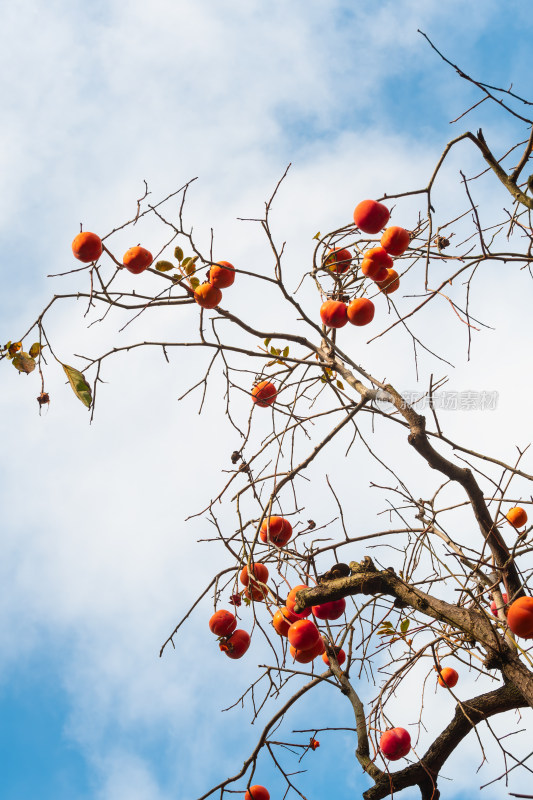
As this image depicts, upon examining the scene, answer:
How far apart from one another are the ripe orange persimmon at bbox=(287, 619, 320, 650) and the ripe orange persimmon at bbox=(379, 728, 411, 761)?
80 centimetres

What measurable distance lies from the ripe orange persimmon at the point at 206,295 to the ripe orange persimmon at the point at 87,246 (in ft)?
1.41

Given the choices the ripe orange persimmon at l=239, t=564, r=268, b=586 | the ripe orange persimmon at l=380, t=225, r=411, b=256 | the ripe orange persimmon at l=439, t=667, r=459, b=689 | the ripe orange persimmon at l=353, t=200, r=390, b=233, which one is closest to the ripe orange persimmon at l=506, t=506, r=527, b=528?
the ripe orange persimmon at l=439, t=667, r=459, b=689

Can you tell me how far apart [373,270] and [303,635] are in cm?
154

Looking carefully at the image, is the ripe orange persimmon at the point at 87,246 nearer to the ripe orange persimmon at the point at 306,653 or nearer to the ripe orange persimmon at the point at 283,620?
the ripe orange persimmon at the point at 283,620

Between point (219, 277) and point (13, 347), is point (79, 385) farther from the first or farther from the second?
point (219, 277)

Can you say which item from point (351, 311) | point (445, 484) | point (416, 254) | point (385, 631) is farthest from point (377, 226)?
point (385, 631)

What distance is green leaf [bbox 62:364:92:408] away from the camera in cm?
231

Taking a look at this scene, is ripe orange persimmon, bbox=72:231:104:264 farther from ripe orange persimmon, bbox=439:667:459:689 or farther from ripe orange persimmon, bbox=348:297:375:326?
ripe orange persimmon, bbox=439:667:459:689

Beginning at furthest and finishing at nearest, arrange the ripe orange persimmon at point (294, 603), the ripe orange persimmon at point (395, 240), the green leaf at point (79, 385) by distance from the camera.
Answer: the ripe orange persimmon at point (395, 240) < the green leaf at point (79, 385) < the ripe orange persimmon at point (294, 603)

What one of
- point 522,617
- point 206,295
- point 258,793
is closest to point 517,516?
point 522,617

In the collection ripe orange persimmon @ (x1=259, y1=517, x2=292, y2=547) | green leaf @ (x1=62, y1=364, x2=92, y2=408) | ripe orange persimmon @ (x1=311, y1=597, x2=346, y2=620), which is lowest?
ripe orange persimmon @ (x1=311, y1=597, x2=346, y2=620)

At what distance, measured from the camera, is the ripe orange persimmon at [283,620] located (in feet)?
7.14

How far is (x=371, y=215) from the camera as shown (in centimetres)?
249

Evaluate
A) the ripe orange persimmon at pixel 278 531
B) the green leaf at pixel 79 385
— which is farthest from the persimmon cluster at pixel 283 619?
the green leaf at pixel 79 385
